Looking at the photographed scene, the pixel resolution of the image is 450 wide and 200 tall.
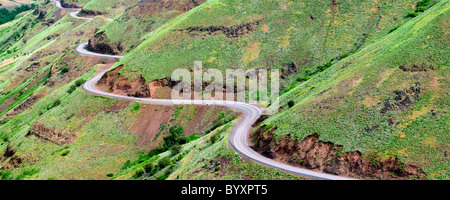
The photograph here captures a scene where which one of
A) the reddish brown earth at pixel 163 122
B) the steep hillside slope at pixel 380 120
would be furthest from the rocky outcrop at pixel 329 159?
the reddish brown earth at pixel 163 122

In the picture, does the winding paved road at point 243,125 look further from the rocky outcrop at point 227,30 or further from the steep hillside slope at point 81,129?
the rocky outcrop at point 227,30

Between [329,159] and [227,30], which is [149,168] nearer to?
[329,159]

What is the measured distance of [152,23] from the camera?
101375mm

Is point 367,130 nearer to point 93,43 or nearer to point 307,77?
point 307,77

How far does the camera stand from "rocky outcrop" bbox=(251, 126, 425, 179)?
108 feet

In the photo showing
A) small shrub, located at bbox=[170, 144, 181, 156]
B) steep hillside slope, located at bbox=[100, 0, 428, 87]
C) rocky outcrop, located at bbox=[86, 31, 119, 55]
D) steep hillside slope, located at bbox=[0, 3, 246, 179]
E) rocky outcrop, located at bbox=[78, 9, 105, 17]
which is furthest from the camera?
rocky outcrop, located at bbox=[78, 9, 105, 17]

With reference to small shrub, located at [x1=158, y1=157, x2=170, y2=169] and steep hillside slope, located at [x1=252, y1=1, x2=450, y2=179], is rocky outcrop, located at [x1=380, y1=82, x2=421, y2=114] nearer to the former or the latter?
steep hillside slope, located at [x1=252, y1=1, x2=450, y2=179]

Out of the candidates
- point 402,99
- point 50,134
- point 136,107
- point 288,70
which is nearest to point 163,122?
point 136,107

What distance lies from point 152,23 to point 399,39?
62.7m

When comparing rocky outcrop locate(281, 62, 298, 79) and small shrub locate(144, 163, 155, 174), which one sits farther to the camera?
rocky outcrop locate(281, 62, 298, 79)

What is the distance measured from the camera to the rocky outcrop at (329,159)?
33.1 m

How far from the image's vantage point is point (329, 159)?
36719 mm

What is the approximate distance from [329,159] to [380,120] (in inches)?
253

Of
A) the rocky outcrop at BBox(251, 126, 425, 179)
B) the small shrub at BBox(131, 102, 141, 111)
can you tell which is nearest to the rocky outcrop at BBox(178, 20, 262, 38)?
the small shrub at BBox(131, 102, 141, 111)
